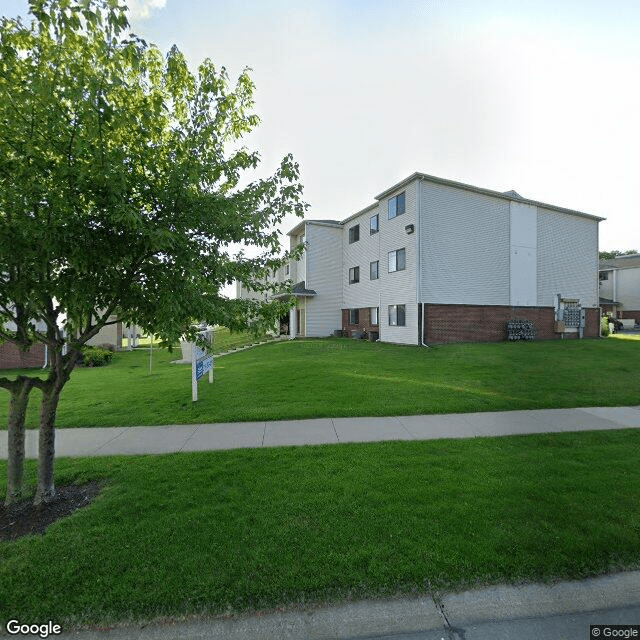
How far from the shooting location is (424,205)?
20906mm

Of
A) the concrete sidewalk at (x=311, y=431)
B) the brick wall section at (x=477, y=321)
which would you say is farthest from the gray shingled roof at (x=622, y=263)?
the concrete sidewalk at (x=311, y=431)

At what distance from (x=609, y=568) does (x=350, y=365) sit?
423 inches

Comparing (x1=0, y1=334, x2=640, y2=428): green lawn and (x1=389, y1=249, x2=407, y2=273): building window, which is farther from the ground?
(x1=389, y1=249, x2=407, y2=273): building window

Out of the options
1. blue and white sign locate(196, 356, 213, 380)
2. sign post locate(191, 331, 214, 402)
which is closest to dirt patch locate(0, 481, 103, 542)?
sign post locate(191, 331, 214, 402)

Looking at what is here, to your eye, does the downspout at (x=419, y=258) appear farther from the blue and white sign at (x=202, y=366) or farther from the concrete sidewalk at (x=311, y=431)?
the blue and white sign at (x=202, y=366)

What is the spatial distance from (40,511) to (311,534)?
9.63 feet

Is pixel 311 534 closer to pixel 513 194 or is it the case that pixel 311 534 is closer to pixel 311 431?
pixel 311 431

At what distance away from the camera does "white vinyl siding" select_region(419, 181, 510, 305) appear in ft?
68.7

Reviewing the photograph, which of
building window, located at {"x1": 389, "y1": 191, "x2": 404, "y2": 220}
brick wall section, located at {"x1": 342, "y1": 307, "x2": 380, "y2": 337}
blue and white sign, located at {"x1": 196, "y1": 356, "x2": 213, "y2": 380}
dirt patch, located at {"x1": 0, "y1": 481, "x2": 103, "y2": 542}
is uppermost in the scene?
building window, located at {"x1": 389, "y1": 191, "x2": 404, "y2": 220}

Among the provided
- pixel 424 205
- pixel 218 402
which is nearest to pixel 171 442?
pixel 218 402

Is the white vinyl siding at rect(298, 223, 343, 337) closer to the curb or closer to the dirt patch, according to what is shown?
the dirt patch

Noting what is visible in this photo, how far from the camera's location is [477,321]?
72.4 feet

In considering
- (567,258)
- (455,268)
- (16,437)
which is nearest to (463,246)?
(455,268)

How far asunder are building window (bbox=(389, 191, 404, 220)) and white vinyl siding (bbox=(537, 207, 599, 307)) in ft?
31.9
